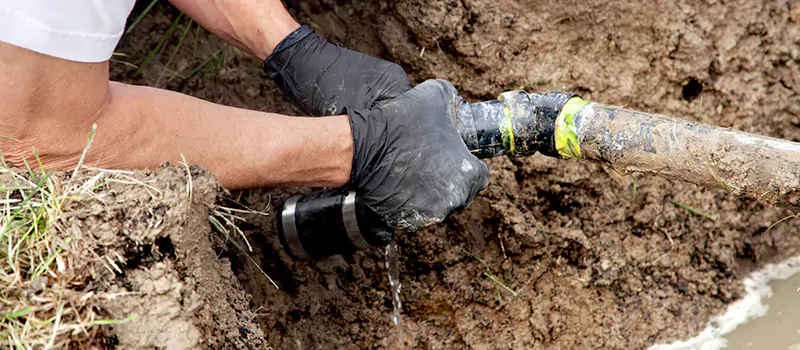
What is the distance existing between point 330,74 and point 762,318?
1591 mm

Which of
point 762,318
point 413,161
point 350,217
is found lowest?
point 762,318

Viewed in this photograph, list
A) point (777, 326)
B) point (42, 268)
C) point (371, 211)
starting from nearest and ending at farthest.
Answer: point (42, 268), point (371, 211), point (777, 326)

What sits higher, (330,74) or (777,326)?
(330,74)

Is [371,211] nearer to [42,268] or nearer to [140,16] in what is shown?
[42,268]

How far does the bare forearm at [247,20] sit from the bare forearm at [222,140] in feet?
1.15

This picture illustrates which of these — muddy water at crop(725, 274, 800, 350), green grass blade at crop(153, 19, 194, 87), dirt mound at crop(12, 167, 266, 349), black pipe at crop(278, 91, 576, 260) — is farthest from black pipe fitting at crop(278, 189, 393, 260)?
muddy water at crop(725, 274, 800, 350)

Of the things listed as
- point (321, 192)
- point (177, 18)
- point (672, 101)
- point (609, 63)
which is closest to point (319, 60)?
point (321, 192)

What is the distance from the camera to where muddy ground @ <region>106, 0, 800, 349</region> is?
220cm

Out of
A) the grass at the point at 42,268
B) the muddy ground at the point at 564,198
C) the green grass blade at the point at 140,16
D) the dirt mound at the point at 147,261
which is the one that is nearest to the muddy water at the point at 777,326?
the muddy ground at the point at 564,198

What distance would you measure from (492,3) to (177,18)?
1073 millimetres

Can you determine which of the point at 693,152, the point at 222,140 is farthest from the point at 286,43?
the point at 693,152

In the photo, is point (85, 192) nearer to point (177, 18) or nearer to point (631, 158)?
point (177, 18)

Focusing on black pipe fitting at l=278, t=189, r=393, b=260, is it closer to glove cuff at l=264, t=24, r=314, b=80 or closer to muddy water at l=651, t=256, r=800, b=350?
glove cuff at l=264, t=24, r=314, b=80

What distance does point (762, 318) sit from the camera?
215 cm
